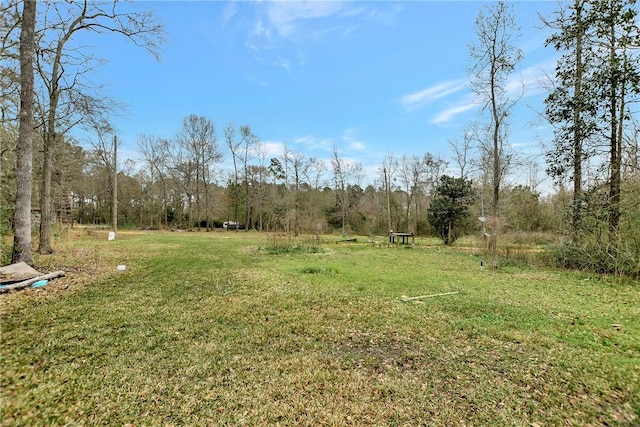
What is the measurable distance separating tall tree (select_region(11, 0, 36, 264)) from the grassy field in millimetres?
1136

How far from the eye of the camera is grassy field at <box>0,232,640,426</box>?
1.98 metres

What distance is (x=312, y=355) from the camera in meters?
2.84

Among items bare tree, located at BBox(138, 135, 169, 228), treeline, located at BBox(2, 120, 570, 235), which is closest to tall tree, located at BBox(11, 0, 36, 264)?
treeline, located at BBox(2, 120, 570, 235)

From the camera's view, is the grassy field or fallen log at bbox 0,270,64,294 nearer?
the grassy field

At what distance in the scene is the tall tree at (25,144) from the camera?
17.6 feet

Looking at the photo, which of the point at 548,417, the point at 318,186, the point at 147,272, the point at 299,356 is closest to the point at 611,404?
the point at 548,417

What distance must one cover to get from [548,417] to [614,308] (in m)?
4.00

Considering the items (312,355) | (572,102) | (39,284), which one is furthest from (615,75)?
(39,284)

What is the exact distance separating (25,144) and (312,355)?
22.3 feet

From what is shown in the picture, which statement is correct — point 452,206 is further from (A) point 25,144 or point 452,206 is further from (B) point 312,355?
(A) point 25,144

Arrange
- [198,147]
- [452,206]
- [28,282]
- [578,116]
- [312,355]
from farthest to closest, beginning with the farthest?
[198,147], [452,206], [578,116], [28,282], [312,355]

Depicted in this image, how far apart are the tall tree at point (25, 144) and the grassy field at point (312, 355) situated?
1.14m

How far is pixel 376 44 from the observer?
9.16 m

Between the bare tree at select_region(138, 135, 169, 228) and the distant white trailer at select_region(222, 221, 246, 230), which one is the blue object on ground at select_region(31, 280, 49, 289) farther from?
the bare tree at select_region(138, 135, 169, 228)
